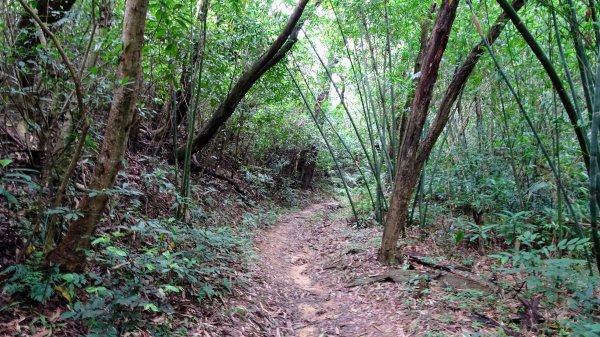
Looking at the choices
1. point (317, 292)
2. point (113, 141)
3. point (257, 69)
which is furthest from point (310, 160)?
point (113, 141)

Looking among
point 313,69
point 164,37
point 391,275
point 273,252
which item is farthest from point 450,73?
point 313,69

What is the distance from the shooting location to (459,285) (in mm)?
3865

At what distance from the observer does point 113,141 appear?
7.82ft

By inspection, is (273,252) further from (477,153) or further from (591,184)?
(591,184)

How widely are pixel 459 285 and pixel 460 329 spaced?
99cm

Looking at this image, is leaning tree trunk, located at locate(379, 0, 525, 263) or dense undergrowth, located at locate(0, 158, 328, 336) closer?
dense undergrowth, located at locate(0, 158, 328, 336)

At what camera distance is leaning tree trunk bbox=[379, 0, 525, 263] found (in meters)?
4.42

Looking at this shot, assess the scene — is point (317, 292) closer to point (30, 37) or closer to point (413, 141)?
point (413, 141)

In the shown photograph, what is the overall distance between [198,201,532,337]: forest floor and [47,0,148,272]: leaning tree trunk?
1.11 meters

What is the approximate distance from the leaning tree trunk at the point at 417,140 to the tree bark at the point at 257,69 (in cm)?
264

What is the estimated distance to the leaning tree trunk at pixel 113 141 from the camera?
234 centimetres

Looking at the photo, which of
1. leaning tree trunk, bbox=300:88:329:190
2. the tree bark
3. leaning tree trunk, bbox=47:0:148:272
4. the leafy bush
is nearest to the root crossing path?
the leafy bush

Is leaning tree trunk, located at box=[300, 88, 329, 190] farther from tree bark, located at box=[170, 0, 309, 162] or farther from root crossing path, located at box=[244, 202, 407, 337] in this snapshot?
root crossing path, located at box=[244, 202, 407, 337]

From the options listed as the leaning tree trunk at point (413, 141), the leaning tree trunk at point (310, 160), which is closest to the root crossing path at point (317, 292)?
the leaning tree trunk at point (413, 141)
